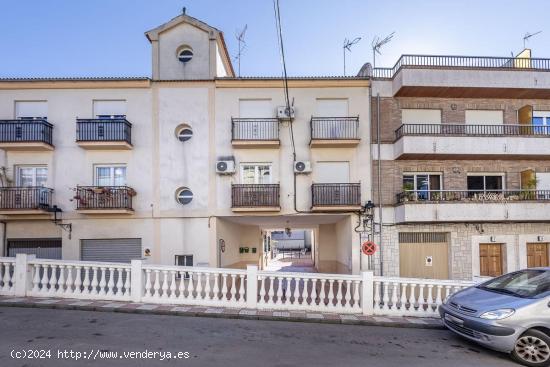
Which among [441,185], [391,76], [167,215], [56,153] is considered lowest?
[167,215]

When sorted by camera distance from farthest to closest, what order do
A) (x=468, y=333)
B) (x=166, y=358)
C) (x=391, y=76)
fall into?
(x=391, y=76) → (x=468, y=333) → (x=166, y=358)

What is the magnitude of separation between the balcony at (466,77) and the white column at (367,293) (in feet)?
27.7

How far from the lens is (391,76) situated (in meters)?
14.8

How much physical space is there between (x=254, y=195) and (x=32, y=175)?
28.9ft

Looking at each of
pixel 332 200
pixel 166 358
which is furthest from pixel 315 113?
→ pixel 166 358

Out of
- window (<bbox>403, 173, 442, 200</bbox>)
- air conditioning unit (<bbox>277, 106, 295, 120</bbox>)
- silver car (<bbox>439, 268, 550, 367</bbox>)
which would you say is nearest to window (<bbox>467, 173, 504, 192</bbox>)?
window (<bbox>403, 173, 442, 200</bbox>)

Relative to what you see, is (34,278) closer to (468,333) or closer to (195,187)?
(195,187)

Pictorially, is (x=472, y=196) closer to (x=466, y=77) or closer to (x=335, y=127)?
(x=466, y=77)

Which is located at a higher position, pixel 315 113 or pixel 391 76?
pixel 391 76

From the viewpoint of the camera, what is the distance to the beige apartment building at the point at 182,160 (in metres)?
13.9

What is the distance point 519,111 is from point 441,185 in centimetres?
466

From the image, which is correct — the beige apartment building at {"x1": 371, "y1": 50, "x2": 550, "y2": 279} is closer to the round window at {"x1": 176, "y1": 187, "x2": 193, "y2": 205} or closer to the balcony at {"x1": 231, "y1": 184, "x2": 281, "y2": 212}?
the balcony at {"x1": 231, "y1": 184, "x2": 281, "y2": 212}

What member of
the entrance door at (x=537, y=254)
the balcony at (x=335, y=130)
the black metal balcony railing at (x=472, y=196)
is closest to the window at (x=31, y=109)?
the balcony at (x=335, y=130)

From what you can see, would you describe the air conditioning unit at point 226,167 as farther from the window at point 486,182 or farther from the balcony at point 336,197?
the window at point 486,182
